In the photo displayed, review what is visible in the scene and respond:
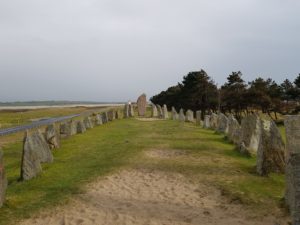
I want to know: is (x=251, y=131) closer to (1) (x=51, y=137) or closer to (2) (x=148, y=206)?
(1) (x=51, y=137)

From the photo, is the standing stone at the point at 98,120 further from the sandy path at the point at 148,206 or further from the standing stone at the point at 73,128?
the sandy path at the point at 148,206

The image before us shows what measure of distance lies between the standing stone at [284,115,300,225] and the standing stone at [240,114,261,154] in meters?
8.43

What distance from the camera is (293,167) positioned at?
28.0ft

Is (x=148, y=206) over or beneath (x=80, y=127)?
beneath

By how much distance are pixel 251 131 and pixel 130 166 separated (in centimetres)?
697

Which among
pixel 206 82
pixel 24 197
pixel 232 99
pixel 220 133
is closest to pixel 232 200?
pixel 24 197

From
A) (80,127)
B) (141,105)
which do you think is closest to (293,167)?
(80,127)

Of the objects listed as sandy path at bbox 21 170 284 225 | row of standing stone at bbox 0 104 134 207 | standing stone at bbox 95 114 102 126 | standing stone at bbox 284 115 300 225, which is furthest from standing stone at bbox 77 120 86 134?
standing stone at bbox 284 115 300 225

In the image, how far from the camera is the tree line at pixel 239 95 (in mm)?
53219

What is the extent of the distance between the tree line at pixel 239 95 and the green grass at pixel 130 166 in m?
31.6

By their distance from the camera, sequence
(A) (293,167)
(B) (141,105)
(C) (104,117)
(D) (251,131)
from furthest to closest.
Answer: (B) (141,105)
(C) (104,117)
(D) (251,131)
(A) (293,167)

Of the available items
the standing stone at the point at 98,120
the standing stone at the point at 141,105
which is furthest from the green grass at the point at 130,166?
the standing stone at the point at 141,105

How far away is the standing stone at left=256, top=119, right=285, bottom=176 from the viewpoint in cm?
1372

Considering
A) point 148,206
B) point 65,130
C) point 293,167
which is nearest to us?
point 293,167
